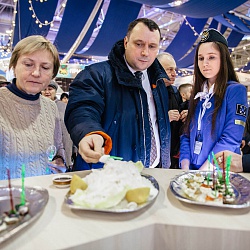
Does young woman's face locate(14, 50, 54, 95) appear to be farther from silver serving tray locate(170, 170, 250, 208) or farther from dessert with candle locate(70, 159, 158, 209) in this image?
silver serving tray locate(170, 170, 250, 208)

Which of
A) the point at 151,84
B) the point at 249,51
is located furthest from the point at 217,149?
the point at 249,51

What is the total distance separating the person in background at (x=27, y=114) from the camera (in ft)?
4.61

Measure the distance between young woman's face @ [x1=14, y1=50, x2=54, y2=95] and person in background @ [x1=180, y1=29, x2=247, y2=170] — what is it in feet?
2.92

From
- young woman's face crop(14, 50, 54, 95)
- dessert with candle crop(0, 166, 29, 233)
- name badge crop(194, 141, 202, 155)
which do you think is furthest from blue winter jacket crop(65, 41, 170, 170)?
dessert with candle crop(0, 166, 29, 233)

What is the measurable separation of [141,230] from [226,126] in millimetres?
1012

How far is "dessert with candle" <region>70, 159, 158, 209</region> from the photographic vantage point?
714 millimetres

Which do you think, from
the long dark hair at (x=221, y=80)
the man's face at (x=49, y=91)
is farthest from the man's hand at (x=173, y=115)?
the man's face at (x=49, y=91)

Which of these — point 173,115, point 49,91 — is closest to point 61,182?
point 173,115

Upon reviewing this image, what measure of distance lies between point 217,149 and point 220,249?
85cm

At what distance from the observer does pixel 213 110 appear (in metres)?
1.54

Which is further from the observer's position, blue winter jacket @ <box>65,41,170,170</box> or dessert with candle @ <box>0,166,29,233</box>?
blue winter jacket @ <box>65,41,170,170</box>

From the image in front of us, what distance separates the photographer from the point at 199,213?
0.76 m

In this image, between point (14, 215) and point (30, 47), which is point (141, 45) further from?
point (14, 215)

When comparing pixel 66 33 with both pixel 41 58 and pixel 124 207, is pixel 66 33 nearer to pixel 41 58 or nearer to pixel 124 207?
pixel 41 58
